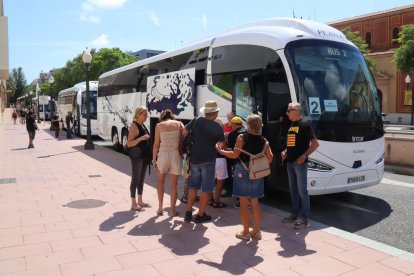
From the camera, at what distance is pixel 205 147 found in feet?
19.9

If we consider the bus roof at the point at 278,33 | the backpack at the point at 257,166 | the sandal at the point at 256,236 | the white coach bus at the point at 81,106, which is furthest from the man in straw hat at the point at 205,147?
the white coach bus at the point at 81,106

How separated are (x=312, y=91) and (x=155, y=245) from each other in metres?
3.74

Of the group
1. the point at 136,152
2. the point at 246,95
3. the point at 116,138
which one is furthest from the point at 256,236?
the point at 116,138

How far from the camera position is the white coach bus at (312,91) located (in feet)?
23.0

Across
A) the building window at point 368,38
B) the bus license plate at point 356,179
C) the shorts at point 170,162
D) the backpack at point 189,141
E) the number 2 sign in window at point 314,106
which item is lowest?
the bus license plate at point 356,179

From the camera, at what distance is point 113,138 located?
18141mm

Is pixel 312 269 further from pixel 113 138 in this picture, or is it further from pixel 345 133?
pixel 113 138

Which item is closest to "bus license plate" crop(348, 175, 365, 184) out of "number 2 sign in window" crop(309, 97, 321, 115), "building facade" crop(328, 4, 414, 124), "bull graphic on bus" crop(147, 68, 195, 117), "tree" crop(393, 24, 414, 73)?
"number 2 sign in window" crop(309, 97, 321, 115)

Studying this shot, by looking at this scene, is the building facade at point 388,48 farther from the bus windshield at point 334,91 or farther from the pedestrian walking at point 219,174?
the pedestrian walking at point 219,174

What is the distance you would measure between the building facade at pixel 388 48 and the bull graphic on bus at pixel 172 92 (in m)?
36.5

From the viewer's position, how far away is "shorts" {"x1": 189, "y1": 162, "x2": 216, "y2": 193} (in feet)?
20.2

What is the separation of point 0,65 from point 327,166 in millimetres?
5813

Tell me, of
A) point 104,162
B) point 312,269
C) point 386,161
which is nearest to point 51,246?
point 312,269

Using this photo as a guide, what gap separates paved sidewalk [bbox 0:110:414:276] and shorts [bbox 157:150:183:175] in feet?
2.55
